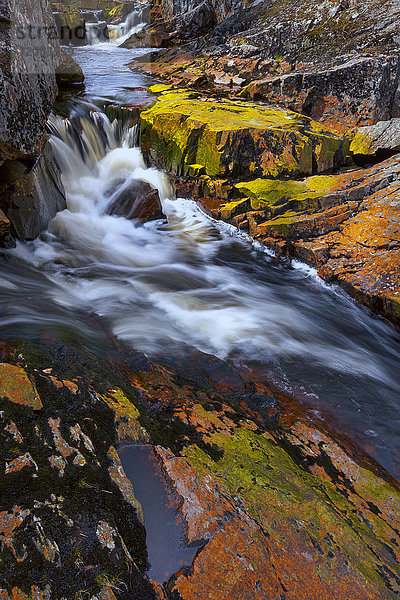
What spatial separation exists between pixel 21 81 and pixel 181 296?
3.43 meters

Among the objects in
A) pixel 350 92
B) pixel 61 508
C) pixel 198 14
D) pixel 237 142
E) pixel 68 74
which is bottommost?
pixel 61 508

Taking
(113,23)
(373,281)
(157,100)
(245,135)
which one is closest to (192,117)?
(245,135)

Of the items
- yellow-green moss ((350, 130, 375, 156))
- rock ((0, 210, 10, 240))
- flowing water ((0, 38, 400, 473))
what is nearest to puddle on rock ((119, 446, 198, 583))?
flowing water ((0, 38, 400, 473))

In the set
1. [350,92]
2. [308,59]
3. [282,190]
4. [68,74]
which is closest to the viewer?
[282,190]

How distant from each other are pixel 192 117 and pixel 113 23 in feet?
76.0

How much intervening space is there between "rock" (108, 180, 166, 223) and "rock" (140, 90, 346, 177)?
42.9 inches

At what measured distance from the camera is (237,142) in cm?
739

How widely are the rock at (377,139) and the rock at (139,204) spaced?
4702 millimetres

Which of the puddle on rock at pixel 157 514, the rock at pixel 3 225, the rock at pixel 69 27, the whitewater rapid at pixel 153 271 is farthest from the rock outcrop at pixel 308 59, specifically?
the rock at pixel 69 27

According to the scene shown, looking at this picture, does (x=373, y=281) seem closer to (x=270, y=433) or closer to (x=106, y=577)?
(x=270, y=433)

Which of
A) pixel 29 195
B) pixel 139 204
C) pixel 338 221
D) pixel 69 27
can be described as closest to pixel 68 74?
pixel 139 204

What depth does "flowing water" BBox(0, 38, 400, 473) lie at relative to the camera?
3.43 m

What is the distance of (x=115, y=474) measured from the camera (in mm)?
1858

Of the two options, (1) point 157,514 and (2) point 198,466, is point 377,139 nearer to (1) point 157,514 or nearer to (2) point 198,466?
(2) point 198,466
